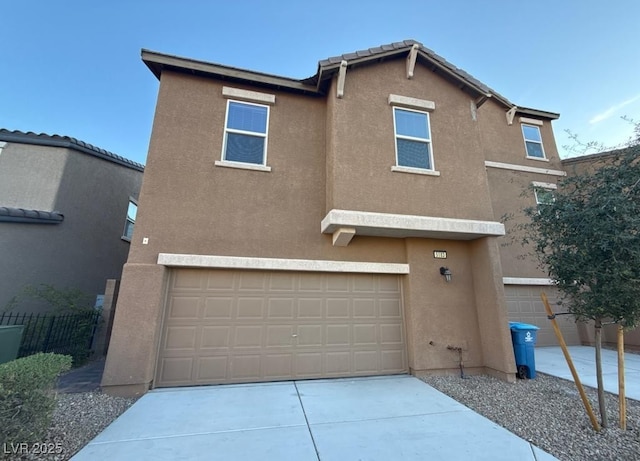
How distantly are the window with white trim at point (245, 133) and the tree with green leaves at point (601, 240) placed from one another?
237 inches

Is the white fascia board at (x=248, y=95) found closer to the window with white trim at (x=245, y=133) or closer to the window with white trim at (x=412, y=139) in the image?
the window with white trim at (x=245, y=133)

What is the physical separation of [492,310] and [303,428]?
201 inches

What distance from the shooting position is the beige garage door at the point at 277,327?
582cm

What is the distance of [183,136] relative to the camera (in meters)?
6.54

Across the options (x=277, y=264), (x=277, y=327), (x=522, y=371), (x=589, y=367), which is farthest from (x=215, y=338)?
(x=589, y=367)

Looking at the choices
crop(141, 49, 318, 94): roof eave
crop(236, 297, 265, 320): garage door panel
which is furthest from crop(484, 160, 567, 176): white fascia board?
crop(236, 297, 265, 320): garage door panel

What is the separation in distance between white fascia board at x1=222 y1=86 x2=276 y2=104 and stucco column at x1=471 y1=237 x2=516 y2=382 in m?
6.56

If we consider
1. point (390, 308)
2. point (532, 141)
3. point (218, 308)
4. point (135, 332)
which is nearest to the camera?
point (135, 332)

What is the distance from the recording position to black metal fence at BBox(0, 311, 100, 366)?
6.80 m

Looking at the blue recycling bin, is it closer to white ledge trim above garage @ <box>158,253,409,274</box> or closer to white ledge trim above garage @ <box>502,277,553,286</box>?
white ledge trim above garage @ <box>158,253,409,274</box>

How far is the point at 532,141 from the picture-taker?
38.6 feet

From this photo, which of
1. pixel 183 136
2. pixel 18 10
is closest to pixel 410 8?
pixel 183 136

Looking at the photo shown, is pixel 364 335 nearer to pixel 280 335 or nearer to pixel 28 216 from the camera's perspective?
pixel 280 335

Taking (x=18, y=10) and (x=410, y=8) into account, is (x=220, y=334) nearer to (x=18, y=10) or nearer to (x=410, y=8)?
(x=410, y=8)
